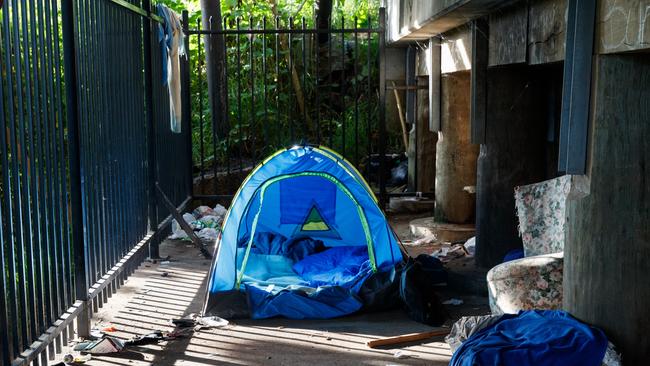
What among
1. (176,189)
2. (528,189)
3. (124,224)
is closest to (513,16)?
(528,189)

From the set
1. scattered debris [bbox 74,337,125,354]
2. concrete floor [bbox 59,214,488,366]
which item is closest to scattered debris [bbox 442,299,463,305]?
concrete floor [bbox 59,214,488,366]

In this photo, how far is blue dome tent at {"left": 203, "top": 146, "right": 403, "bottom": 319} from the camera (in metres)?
6.59

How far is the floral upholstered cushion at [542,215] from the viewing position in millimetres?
6113

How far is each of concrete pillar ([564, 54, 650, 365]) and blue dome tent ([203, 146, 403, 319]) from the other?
263cm

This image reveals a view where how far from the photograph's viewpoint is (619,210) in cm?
415

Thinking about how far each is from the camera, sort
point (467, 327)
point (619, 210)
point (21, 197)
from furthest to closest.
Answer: point (467, 327), point (21, 197), point (619, 210)

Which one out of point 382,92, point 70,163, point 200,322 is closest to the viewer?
point 70,163

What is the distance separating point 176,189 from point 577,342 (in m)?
6.60

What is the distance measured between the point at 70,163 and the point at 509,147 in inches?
148

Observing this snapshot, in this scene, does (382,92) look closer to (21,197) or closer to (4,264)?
(21,197)

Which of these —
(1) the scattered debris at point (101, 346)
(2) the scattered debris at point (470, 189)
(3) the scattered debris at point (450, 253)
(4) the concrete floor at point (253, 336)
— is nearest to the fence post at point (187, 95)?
(4) the concrete floor at point (253, 336)

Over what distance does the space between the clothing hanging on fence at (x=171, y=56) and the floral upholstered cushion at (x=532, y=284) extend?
478 cm

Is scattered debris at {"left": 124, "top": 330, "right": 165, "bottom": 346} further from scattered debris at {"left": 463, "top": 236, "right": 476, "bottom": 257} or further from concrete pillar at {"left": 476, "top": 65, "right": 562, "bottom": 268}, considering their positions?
scattered debris at {"left": 463, "top": 236, "right": 476, "bottom": 257}

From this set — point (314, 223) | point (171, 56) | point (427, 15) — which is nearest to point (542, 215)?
point (427, 15)
